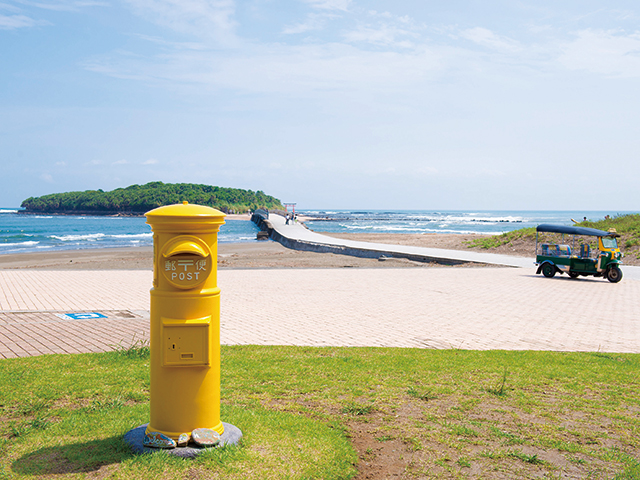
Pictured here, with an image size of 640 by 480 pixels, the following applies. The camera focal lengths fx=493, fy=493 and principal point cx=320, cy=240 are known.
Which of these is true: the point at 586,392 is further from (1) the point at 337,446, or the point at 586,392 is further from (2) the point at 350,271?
(2) the point at 350,271

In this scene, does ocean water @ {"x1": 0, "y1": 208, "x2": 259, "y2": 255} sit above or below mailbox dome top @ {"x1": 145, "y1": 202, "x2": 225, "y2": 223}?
below

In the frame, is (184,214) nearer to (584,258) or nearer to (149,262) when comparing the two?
(584,258)

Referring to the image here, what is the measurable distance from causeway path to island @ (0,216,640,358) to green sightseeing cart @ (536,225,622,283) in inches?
15.4

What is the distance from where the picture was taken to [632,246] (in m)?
21.3

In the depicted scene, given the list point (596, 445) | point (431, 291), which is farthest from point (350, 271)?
point (596, 445)

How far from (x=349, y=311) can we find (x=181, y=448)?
6330mm

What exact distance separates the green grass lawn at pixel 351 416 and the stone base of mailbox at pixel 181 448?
5 cm

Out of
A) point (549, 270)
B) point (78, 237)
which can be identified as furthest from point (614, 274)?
point (78, 237)

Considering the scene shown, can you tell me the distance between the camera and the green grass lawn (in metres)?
3.05

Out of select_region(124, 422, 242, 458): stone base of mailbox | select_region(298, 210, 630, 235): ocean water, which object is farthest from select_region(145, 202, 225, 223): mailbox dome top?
select_region(298, 210, 630, 235): ocean water

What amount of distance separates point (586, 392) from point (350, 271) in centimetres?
1202

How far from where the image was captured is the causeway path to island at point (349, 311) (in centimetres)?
683

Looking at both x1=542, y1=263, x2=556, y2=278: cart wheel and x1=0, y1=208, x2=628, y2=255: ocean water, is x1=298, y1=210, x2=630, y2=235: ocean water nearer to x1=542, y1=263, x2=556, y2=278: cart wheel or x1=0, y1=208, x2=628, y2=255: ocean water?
x1=0, y1=208, x2=628, y2=255: ocean water

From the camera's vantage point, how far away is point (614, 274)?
14.6 m
